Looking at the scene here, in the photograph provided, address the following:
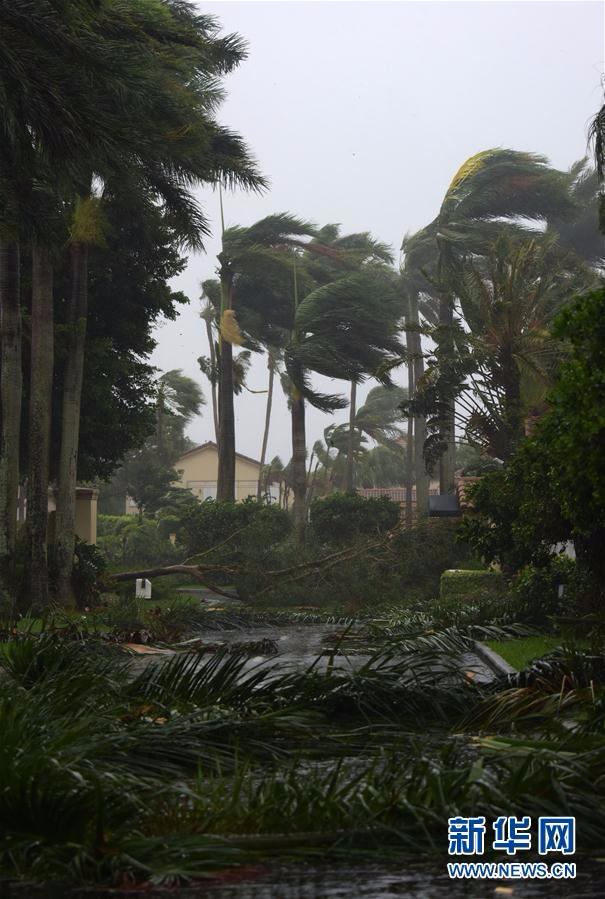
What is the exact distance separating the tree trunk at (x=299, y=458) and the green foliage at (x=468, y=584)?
22.9 meters

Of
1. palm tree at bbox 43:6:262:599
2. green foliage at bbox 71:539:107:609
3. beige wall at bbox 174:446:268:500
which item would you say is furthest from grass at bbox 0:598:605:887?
beige wall at bbox 174:446:268:500

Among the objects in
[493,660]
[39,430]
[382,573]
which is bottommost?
[493,660]

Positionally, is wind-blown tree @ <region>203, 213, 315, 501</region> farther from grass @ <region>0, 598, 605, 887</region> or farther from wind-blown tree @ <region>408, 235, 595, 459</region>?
grass @ <region>0, 598, 605, 887</region>

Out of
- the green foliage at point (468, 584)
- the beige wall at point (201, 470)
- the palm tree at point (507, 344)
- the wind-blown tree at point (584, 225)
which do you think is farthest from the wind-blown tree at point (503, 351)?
the beige wall at point (201, 470)

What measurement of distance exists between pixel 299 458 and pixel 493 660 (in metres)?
40.4

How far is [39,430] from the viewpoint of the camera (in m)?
27.3

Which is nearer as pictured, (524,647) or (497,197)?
(524,647)

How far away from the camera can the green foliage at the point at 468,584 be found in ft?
94.1

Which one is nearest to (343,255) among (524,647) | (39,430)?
(39,430)

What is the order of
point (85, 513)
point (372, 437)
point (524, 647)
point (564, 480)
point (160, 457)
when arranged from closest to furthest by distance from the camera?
point (564, 480)
point (524, 647)
point (85, 513)
point (160, 457)
point (372, 437)

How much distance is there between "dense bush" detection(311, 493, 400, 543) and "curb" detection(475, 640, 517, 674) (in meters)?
32.9

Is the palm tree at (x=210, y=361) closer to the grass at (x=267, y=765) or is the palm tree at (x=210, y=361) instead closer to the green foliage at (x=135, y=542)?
the green foliage at (x=135, y=542)

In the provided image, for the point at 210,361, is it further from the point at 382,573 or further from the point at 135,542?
the point at 382,573

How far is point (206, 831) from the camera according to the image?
6109 mm
